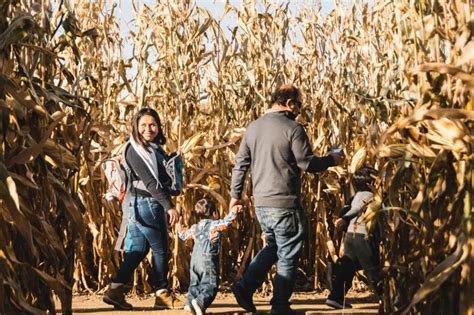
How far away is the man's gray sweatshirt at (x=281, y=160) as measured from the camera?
6.89 m

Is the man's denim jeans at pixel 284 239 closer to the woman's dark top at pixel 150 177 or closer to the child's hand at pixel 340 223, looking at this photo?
the child's hand at pixel 340 223

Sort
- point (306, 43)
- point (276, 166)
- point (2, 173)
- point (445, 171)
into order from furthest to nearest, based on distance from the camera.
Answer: point (306, 43) < point (276, 166) < point (445, 171) < point (2, 173)

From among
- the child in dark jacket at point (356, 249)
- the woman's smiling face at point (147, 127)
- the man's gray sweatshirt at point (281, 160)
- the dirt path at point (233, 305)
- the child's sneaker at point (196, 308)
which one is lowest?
the dirt path at point (233, 305)

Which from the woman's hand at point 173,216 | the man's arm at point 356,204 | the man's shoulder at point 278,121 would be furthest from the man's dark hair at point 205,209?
the man's arm at point 356,204

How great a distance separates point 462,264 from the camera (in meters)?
4.87

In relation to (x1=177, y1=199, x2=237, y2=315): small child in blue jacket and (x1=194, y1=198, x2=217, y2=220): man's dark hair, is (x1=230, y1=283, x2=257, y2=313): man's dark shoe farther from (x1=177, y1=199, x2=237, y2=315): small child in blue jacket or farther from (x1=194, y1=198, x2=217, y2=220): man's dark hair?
(x1=194, y1=198, x2=217, y2=220): man's dark hair

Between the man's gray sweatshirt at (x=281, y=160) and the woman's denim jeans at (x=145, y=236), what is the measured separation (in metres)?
1.04

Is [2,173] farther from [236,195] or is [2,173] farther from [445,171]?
[236,195]

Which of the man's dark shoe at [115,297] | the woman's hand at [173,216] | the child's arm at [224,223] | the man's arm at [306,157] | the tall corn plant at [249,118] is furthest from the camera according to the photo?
the man's dark shoe at [115,297]

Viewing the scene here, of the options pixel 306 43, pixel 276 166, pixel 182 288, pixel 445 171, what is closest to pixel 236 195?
pixel 276 166

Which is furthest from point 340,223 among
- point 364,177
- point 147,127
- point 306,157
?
point 147,127

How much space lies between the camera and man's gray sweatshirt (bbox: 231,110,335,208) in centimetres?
689

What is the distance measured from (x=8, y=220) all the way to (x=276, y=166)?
253 cm

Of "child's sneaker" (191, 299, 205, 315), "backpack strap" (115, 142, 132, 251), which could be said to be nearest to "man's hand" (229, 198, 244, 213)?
"child's sneaker" (191, 299, 205, 315)
